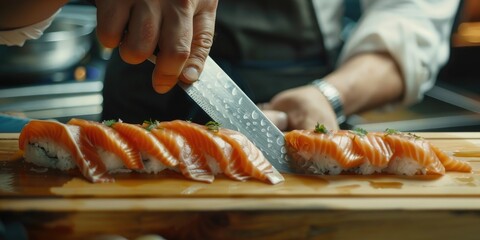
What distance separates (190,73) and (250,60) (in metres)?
0.85

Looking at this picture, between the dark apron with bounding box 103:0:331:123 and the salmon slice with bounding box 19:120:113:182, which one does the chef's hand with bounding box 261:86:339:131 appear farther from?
the salmon slice with bounding box 19:120:113:182

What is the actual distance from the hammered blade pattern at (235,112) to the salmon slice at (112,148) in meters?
0.26

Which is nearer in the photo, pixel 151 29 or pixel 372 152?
pixel 151 29

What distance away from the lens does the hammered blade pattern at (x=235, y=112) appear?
79.1 inches

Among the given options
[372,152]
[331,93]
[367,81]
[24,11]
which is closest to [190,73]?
[372,152]

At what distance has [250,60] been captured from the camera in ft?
8.87

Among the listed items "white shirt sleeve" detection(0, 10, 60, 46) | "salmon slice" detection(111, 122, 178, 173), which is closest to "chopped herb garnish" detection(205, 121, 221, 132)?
"salmon slice" detection(111, 122, 178, 173)

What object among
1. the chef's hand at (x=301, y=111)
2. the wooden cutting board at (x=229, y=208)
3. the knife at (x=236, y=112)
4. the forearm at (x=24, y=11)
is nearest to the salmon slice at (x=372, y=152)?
the wooden cutting board at (x=229, y=208)

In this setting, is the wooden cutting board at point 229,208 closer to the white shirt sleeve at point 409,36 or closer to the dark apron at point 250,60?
the dark apron at point 250,60

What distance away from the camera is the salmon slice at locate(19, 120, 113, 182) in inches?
75.4

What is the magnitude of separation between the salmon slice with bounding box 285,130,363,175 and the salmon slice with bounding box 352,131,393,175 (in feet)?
0.07

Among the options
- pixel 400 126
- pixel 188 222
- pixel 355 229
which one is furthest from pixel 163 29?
pixel 400 126

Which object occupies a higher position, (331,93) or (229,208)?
(331,93)

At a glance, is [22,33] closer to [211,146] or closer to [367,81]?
[211,146]
